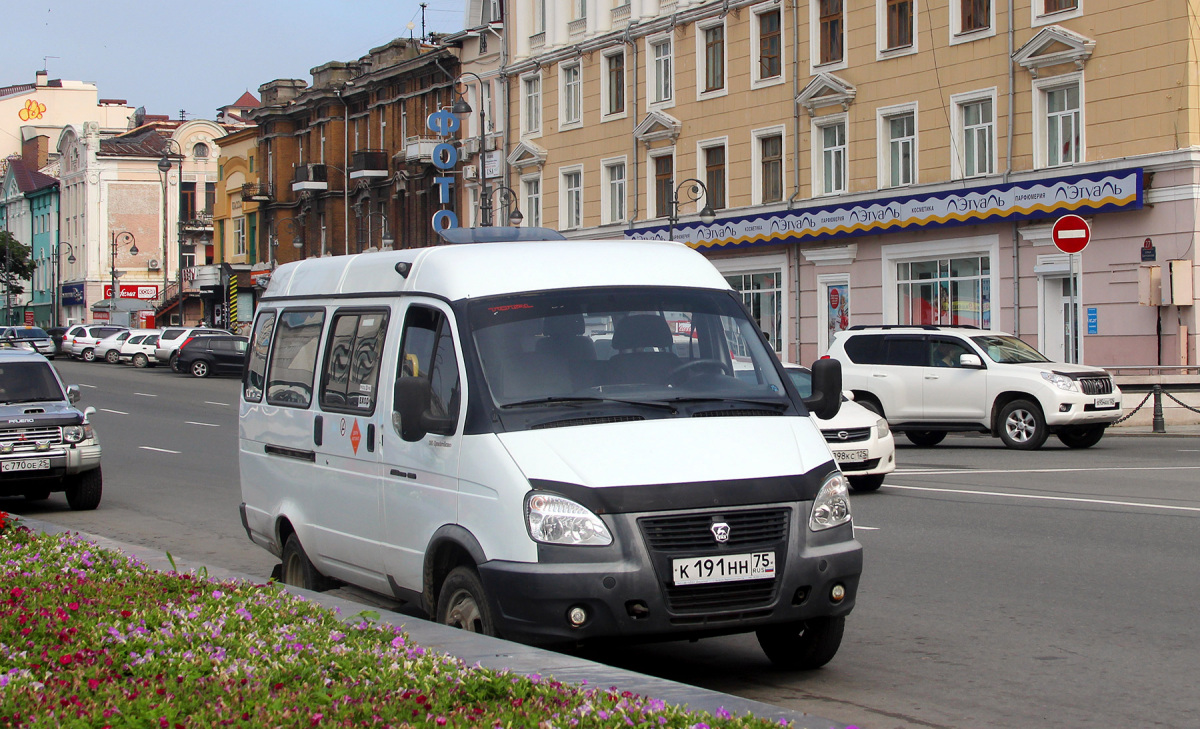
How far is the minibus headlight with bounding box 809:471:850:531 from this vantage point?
22.1 ft

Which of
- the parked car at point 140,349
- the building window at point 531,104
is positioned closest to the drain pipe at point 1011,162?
the building window at point 531,104

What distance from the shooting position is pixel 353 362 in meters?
8.32

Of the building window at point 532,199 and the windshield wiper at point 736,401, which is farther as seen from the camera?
the building window at point 532,199

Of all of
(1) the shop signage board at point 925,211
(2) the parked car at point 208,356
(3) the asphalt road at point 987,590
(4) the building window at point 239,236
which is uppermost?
(4) the building window at point 239,236

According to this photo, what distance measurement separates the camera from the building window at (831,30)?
3556 cm

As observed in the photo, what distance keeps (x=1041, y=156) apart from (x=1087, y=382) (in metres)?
9.92

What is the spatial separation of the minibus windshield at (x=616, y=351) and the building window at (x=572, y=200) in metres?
37.9

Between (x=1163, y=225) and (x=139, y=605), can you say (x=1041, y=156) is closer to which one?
(x=1163, y=225)

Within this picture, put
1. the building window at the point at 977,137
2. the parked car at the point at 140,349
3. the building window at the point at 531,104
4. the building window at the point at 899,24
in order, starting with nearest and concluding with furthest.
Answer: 1. the building window at the point at 977,137
2. the building window at the point at 899,24
3. the building window at the point at 531,104
4. the parked car at the point at 140,349

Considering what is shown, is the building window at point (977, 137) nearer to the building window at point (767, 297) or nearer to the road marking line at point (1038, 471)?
the building window at point (767, 297)

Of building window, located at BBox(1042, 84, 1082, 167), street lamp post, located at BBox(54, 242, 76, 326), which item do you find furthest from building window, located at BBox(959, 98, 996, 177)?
street lamp post, located at BBox(54, 242, 76, 326)

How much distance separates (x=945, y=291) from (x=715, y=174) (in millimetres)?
8985

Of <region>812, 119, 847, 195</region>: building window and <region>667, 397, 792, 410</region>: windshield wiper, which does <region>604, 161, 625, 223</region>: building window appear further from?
<region>667, 397, 792, 410</region>: windshield wiper

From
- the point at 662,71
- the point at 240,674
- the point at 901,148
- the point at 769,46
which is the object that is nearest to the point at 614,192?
the point at 662,71
